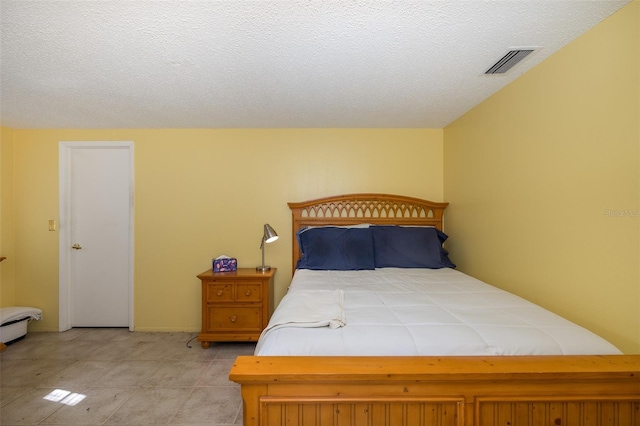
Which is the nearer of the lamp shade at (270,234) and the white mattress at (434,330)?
the white mattress at (434,330)

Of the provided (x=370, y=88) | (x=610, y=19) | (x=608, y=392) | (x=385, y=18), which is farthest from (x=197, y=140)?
(x=608, y=392)

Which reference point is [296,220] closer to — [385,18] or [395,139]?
[395,139]

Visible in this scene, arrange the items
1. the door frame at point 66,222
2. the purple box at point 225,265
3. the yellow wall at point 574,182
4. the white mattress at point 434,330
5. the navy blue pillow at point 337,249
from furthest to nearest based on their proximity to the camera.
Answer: the door frame at point 66,222 < the purple box at point 225,265 < the navy blue pillow at point 337,249 < the yellow wall at point 574,182 < the white mattress at point 434,330

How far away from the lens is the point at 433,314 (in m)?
1.50

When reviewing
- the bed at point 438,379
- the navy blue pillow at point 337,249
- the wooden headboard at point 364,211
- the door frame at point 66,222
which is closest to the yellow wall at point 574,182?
the bed at point 438,379

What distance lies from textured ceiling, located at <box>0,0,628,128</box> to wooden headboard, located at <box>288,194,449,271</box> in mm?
963

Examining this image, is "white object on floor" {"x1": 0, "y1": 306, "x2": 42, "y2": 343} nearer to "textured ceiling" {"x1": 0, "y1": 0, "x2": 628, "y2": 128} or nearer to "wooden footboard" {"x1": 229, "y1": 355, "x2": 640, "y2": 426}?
"textured ceiling" {"x1": 0, "y1": 0, "x2": 628, "y2": 128}

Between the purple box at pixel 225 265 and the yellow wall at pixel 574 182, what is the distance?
8.07 ft

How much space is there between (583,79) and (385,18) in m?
1.18

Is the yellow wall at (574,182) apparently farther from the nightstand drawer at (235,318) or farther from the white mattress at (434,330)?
the nightstand drawer at (235,318)

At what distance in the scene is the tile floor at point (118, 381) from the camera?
1.85m

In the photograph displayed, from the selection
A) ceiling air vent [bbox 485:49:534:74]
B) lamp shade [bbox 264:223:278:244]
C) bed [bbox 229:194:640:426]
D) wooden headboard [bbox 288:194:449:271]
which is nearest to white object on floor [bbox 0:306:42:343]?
lamp shade [bbox 264:223:278:244]


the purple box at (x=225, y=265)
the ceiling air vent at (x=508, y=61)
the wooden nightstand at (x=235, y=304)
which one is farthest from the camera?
the purple box at (x=225, y=265)

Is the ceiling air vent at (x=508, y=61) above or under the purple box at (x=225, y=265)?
above
